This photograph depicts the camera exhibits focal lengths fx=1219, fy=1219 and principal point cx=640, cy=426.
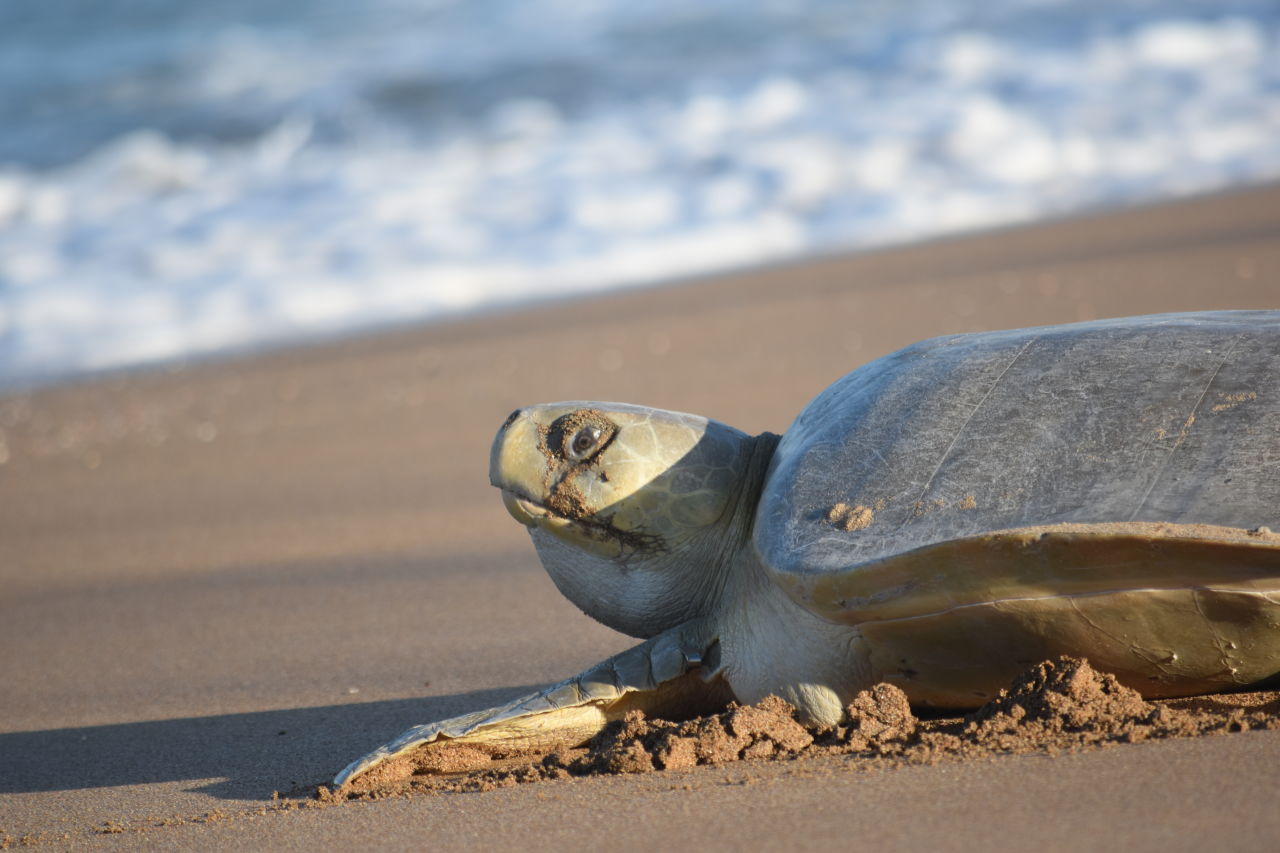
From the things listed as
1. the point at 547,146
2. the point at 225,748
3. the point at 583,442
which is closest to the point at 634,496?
the point at 583,442

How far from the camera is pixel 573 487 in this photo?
8.26ft

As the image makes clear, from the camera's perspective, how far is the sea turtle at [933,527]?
1.86 metres

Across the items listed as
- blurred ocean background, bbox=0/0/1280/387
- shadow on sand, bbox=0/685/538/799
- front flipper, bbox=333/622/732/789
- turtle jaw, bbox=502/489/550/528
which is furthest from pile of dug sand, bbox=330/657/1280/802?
blurred ocean background, bbox=0/0/1280/387

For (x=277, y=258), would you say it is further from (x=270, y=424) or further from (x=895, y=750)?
(x=895, y=750)

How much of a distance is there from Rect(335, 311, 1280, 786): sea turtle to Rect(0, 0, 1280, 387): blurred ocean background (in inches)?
227

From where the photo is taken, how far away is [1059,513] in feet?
6.27

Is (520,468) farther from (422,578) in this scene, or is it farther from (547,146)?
(547,146)

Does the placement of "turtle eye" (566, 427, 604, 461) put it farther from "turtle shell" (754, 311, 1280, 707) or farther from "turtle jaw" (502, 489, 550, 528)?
"turtle shell" (754, 311, 1280, 707)

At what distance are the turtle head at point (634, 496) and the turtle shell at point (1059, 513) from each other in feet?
0.77

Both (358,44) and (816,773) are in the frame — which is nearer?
(816,773)

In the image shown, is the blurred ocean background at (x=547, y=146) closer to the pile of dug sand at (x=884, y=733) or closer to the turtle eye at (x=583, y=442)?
the turtle eye at (x=583, y=442)

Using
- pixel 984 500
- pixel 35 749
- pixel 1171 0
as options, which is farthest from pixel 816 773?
pixel 1171 0

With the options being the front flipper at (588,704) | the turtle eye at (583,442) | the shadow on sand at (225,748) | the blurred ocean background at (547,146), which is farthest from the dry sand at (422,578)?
the blurred ocean background at (547,146)

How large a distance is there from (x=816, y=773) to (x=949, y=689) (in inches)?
12.3
